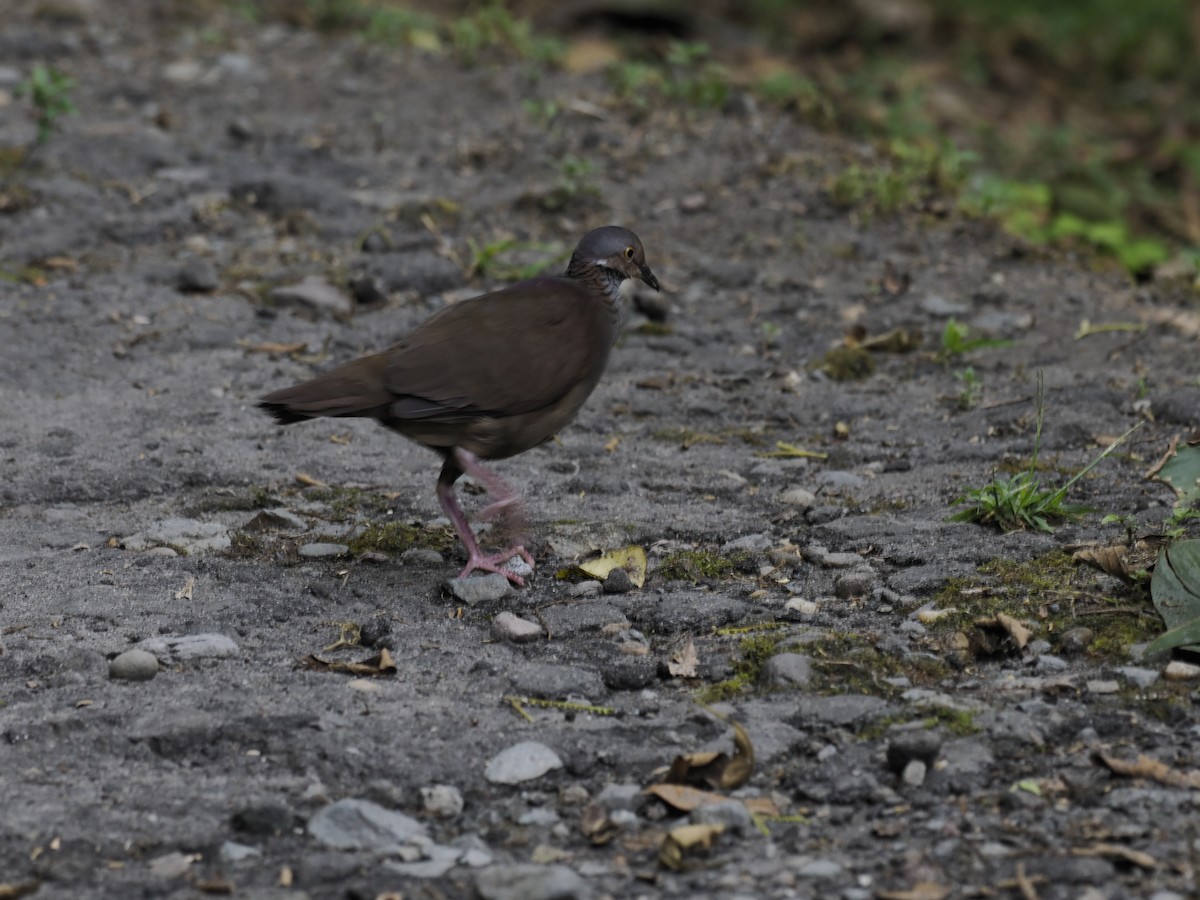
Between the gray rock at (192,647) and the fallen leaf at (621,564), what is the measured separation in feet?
3.89

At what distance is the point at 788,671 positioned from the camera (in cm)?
399

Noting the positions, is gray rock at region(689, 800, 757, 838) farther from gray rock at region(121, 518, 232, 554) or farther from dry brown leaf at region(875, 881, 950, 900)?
gray rock at region(121, 518, 232, 554)

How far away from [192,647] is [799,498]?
230 cm

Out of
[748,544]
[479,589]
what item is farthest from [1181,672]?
[479,589]

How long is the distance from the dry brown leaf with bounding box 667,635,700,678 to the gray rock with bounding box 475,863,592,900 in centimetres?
102

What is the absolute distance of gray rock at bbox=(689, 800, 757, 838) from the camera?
3.29 m

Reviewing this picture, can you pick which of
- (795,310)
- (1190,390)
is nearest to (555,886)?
(1190,390)

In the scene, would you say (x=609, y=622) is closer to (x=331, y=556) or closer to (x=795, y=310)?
(x=331, y=556)

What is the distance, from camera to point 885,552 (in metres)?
4.85

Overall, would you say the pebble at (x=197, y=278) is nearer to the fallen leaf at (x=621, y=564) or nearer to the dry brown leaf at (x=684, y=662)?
the fallen leaf at (x=621, y=564)

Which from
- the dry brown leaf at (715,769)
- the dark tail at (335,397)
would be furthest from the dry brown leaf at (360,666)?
the dry brown leaf at (715,769)

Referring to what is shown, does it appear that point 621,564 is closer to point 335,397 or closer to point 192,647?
point 335,397

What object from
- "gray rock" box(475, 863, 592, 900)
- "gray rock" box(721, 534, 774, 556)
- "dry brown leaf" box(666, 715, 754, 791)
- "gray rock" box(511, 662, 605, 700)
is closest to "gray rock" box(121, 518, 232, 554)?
"gray rock" box(511, 662, 605, 700)

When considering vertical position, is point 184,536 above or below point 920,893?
below
